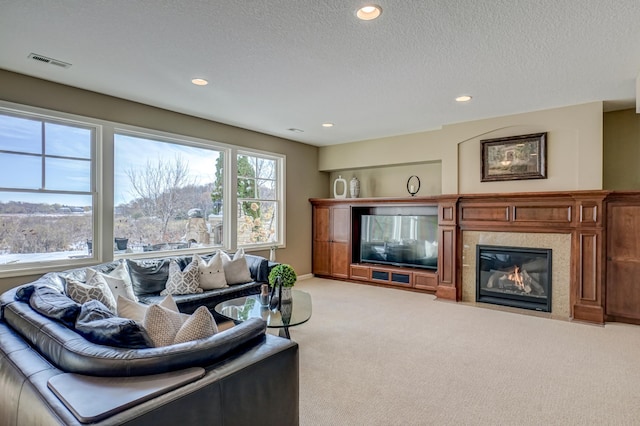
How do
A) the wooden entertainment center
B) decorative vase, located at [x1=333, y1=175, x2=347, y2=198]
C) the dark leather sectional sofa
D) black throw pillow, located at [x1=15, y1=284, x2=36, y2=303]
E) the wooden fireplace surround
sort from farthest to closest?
decorative vase, located at [x1=333, y1=175, x2=347, y2=198] → the wooden entertainment center → the wooden fireplace surround → black throw pillow, located at [x1=15, y1=284, x2=36, y2=303] → the dark leather sectional sofa

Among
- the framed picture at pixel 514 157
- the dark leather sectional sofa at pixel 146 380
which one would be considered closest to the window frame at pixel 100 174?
the dark leather sectional sofa at pixel 146 380

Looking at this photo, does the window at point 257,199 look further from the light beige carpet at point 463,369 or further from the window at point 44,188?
the window at point 44,188

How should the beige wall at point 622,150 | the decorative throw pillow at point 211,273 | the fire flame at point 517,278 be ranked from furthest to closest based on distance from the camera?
the fire flame at point 517,278
the beige wall at point 622,150
the decorative throw pillow at point 211,273

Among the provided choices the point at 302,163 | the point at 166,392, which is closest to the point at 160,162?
the point at 302,163

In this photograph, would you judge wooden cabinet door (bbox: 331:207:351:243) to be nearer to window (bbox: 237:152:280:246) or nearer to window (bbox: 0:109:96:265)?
window (bbox: 237:152:280:246)

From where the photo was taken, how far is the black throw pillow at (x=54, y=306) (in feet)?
5.76

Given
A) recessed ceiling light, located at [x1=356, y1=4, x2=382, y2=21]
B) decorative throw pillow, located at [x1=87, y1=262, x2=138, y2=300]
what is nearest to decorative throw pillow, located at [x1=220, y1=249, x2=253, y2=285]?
decorative throw pillow, located at [x1=87, y1=262, x2=138, y2=300]

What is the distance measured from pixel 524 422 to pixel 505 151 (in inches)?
146

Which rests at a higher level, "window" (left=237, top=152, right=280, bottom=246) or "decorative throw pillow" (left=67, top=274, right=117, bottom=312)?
"window" (left=237, top=152, right=280, bottom=246)

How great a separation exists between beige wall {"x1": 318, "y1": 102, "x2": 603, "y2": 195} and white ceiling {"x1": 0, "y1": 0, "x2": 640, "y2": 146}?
326 mm

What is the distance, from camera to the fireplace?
4.58m

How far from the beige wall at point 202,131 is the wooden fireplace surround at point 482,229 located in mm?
344

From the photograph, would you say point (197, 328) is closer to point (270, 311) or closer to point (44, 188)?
point (270, 311)

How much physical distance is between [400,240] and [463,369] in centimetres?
329
